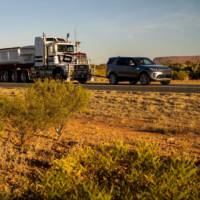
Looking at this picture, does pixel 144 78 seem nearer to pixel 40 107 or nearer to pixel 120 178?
pixel 40 107

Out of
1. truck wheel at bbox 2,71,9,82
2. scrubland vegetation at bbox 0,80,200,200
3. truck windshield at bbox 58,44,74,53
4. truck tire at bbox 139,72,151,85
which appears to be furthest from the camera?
truck wheel at bbox 2,71,9,82

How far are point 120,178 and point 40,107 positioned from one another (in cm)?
602

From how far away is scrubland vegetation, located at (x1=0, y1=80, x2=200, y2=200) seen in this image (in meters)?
5.86

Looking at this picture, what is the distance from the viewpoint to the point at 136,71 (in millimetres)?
33938

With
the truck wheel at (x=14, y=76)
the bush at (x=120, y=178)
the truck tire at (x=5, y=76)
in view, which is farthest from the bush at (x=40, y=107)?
the truck tire at (x=5, y=76)

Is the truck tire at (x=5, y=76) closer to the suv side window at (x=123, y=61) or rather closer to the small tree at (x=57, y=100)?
the suv side window at (x=123, y=61)

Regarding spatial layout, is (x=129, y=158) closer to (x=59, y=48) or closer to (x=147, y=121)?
(x=147, y=121)

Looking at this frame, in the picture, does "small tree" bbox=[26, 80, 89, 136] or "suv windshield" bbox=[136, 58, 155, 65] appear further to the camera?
"suv windshield" bbox=[136, 58, 155, 65]

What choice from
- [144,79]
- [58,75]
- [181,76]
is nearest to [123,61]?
[144,79]

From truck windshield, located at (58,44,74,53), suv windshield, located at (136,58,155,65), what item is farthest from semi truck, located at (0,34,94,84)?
suv windshield, located at (136,58,155,65)

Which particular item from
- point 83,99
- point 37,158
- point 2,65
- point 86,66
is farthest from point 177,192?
point 2,65

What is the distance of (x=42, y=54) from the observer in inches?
1532

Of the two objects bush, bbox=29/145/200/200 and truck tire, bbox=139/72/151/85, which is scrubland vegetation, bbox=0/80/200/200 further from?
truck tire, bbox=139/72/151/85

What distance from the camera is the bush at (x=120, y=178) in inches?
217
